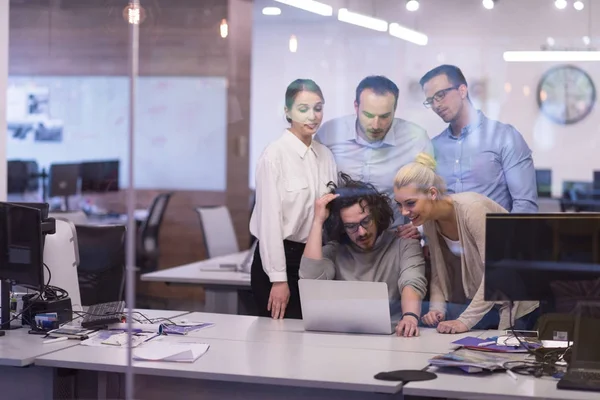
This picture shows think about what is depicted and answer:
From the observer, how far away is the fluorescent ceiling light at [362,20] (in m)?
4.75

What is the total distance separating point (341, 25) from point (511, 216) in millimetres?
2035

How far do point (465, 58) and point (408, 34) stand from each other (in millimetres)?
343

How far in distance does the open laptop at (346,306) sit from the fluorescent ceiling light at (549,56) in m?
1.69

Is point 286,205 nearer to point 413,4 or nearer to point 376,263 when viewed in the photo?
point 376,263

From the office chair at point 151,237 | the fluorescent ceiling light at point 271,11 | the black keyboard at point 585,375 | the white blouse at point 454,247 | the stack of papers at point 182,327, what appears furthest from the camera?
the office chair at point 151,237

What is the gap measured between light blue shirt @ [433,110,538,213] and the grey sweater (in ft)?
1.55

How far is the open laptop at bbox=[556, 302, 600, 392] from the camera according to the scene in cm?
284

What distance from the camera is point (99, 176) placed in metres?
8.86

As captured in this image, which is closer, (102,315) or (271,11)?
(102,315)

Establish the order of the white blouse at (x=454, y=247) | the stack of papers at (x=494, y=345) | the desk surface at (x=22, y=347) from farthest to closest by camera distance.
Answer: the white blouse at (x=454, y=247)
the stack of papers at (x=494, y=345)
the desk surface at (x=22, y=347)

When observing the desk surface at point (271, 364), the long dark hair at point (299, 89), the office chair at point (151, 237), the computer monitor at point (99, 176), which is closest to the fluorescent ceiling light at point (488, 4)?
the long dark hair at point (299, 89)

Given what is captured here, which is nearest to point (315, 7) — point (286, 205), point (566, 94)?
point (286, 205)

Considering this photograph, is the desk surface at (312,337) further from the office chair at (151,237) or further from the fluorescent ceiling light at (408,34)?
the office chair at (151,237)

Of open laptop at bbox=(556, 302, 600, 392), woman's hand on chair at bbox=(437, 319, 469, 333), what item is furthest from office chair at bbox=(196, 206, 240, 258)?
open laptop at bbox=(556, 302, 600, 392)
